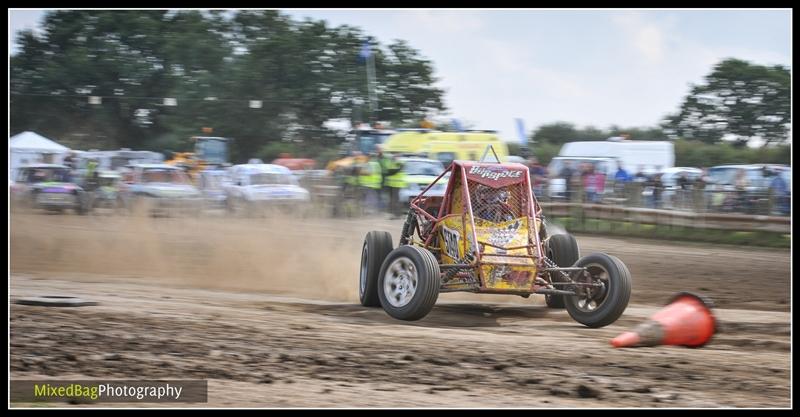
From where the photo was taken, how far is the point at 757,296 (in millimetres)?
11227

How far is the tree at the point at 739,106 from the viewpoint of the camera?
2545cm

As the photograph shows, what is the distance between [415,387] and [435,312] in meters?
3.24

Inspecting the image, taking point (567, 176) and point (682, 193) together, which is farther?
point (567, 176)

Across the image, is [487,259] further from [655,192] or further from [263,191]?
[263,191]

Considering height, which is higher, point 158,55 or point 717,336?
point 158,55

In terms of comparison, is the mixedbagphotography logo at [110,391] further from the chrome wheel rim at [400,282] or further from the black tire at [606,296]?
the black tire at [606,296]

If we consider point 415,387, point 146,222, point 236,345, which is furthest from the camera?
point 146,222

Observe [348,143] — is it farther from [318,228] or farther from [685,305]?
[685,305]

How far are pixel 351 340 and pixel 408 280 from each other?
3.93 ft

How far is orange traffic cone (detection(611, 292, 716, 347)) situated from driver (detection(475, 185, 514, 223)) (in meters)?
1.99

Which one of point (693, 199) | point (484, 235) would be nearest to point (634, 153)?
point (693, 199)

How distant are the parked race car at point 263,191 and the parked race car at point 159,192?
929mm

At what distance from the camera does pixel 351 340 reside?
7527 mm

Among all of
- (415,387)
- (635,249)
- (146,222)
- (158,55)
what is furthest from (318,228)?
(158,55)
